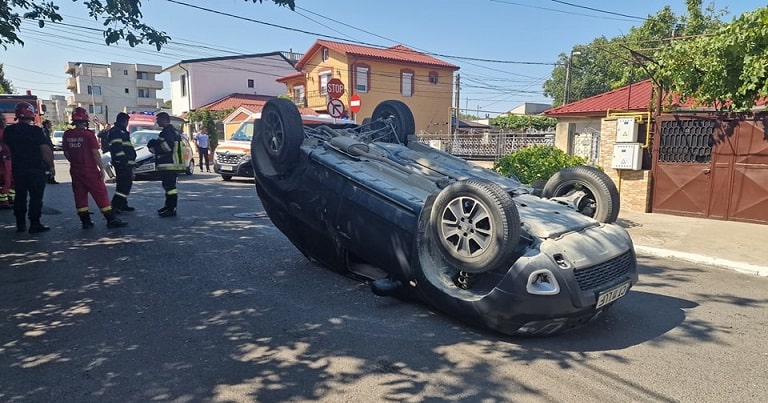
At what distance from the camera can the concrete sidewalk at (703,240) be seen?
6730 mm

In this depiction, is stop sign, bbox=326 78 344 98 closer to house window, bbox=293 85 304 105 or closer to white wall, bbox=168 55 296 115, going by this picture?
house window, bbox=293 85 304 105

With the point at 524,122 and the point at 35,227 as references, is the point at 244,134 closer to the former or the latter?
the point at 35,227

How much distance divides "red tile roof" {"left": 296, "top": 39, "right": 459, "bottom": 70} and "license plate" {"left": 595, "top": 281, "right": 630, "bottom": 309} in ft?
103

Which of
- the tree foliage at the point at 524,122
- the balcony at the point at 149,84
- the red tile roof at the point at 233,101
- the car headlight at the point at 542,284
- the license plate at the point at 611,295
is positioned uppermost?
the balcony at the point at 149,84

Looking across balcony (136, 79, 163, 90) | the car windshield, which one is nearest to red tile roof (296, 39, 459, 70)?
the car windshield

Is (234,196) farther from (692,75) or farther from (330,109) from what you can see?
(692,75)

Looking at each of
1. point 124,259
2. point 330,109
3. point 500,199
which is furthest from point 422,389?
point 330,109

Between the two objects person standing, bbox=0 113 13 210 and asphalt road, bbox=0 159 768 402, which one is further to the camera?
person standing, bbox=0 113 13 210

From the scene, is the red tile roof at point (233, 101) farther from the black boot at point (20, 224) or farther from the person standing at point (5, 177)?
the black boot at point (20, 224)

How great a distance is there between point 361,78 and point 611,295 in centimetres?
3176

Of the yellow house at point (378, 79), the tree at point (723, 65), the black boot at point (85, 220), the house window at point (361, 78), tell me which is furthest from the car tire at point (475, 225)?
the house window at point (361, 78)

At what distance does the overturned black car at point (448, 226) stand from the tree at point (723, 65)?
5755mm

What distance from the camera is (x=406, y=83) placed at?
117ft

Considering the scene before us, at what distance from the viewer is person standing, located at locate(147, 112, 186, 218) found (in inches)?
339
